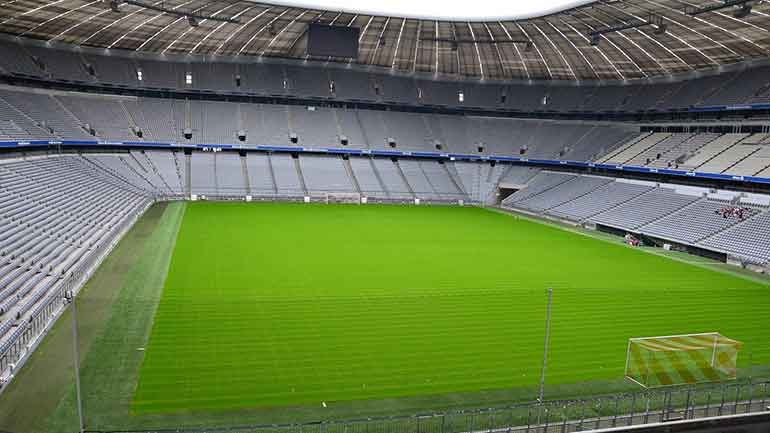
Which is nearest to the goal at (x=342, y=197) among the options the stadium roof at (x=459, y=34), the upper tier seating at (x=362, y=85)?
the upper tier seating at (x=362, y=85)

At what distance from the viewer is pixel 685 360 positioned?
466 inches

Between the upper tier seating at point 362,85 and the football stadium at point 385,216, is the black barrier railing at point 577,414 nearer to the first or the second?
the football stadium at point 385,216

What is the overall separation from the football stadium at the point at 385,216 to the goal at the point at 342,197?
0.62 ft

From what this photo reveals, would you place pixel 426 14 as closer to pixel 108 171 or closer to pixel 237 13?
pixel 237 13

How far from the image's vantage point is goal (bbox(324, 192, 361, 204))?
4438cm

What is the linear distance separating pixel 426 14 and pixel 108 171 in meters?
24.9

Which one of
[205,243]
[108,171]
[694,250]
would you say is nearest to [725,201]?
[694,250]

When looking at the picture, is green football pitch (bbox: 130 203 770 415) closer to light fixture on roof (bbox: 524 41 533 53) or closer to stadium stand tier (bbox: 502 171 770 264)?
stadium stand tier (bbox: 502 171 770 264)

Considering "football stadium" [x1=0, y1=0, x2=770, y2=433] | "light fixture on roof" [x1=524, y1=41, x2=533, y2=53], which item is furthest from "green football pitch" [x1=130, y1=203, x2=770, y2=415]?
"light fixture on roof" [x1=524, y1=41, x2=533, y2=53]

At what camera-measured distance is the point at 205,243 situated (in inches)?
937

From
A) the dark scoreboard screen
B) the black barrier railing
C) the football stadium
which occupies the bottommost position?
the black barrier railing

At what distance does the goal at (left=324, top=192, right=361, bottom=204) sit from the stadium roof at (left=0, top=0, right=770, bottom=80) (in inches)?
509

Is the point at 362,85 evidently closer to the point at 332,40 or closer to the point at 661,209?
the point at 332,40

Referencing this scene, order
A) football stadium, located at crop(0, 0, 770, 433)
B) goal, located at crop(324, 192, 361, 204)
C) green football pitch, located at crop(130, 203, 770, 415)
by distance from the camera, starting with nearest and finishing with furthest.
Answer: football stadium, located at crop(0, 0, 770, 433) → green football pitch, located at crop(130, 203, 770, 415) → goal, located at crop(324, 192, 361, 204)
